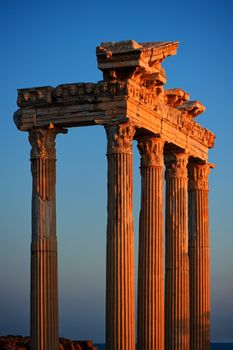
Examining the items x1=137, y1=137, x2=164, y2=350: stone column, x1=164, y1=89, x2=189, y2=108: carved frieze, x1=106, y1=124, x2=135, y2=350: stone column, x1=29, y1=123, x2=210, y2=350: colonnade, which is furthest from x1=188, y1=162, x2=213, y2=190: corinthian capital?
x1=106, y1=124, x2=135, y2=350: stone column

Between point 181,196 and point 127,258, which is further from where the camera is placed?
point 181,196

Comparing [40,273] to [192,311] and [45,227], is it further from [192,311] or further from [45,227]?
[192,311]

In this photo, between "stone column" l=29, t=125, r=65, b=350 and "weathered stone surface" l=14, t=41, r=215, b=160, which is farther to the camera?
"stone column" l=29, t=125, r=65, b=350

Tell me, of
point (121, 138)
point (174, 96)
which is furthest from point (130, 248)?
point (174, 96)

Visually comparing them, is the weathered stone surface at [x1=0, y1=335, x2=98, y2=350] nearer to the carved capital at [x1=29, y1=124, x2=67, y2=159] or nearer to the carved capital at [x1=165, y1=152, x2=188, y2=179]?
the carved capital at [x1=165, y1=152, x2=188, y2=179]

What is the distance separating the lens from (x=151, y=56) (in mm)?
77250

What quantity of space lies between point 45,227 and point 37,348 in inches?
274

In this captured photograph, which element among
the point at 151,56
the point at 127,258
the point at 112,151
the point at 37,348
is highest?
the point at 151,56

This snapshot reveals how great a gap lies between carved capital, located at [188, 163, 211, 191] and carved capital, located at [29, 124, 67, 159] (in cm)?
1657

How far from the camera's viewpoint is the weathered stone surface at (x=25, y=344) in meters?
94.6

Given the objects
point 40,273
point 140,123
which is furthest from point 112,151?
point 40,273

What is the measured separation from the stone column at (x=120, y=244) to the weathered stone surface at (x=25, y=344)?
2014 centimetres

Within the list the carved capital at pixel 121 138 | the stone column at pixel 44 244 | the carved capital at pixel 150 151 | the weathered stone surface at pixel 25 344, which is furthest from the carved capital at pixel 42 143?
the weathered stone surface at pixel 25 344

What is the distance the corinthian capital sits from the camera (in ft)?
303
